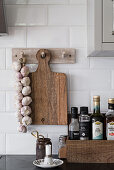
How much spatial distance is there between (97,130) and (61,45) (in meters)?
0.58

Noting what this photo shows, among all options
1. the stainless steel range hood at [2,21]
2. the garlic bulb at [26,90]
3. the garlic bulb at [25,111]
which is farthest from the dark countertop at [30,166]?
the stainless steel range hood at [2,21]

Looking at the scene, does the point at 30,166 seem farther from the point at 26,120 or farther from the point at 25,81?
the point at 25,81

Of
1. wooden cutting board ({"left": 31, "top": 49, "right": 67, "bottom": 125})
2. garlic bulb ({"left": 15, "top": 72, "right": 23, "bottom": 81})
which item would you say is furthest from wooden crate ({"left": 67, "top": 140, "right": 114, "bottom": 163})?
garlic bulb ({"left": 15, "top": 72, "right": 23, "bottom": 81})

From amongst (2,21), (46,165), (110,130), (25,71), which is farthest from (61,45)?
(46,165)

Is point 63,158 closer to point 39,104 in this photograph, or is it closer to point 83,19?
point 39,104

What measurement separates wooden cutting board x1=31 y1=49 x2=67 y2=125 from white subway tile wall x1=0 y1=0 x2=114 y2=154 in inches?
2.3

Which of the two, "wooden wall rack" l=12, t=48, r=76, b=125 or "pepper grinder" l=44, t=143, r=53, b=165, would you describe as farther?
"wooden wall rack" l=12, t=48, r=76, b=125

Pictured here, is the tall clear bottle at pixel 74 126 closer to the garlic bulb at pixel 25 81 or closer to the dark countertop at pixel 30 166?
the dark countertop at pixel 30 166

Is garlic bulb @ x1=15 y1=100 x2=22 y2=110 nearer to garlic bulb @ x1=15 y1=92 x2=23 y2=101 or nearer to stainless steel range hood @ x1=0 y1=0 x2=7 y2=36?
garlic bulb @ x1=15 y1=92 x2=23 y2=101

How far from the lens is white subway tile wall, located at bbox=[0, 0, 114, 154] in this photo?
6.30ft

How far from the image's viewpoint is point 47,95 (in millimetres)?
1890

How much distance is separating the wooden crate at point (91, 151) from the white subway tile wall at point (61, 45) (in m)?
0.32

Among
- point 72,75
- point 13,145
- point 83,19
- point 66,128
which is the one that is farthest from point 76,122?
point 83,19

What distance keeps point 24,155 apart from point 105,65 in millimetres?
746
